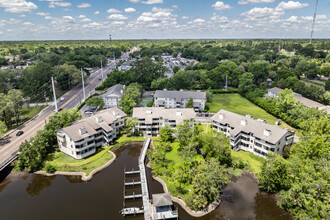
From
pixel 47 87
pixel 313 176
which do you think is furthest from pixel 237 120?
pixel 47 87

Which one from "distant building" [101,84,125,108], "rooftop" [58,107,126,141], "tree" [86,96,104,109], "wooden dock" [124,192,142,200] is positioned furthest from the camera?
"distant building" [101,84,125,108]

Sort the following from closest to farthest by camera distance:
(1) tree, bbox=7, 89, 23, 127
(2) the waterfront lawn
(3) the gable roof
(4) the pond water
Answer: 1. (4) the pond water
2. (2) the waterfront lawn
3. (1) tree, bbox=7, 89, 23, 127
4. (3) the gable roof

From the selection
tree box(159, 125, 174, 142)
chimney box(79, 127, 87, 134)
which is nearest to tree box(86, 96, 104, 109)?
chimney box(79, 127, 87, 134)

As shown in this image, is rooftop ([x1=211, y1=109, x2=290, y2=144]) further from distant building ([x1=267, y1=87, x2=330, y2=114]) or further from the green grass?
distant building ([x1=267, y1=87, x2=330, y2=114])

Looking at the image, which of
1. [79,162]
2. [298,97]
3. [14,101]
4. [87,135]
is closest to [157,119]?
[87,135]

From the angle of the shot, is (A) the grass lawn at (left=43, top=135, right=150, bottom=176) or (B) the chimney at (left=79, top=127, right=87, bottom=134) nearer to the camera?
(A) the grass lawn at (left=43, top=135, right=150, bottom=176)

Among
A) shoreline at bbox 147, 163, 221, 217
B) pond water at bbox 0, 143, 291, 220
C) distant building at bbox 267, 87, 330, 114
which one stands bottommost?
pond water at bbox 0, 143, 291, 220

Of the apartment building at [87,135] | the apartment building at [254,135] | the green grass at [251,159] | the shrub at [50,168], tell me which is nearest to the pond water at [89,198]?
the shrub at [50,168]

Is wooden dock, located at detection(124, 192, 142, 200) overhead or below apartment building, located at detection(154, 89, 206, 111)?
below
